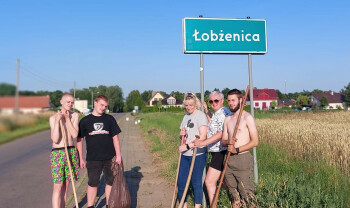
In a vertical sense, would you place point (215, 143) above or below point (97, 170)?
above

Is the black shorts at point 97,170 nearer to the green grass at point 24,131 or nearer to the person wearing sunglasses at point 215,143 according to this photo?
the person wearing sunglasses at point 215,143

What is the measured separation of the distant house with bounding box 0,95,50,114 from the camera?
837mm

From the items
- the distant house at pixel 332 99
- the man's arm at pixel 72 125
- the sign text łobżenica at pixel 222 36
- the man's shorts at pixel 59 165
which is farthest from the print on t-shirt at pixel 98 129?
the distant house at pixel 332 99

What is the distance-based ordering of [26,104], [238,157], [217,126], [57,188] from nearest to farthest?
[26,104], [238,157], [217,126], [57,188]

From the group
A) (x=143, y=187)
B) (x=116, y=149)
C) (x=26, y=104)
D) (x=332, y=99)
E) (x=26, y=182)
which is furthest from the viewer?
(x=332, y=99)

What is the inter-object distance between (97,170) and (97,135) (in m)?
0.51

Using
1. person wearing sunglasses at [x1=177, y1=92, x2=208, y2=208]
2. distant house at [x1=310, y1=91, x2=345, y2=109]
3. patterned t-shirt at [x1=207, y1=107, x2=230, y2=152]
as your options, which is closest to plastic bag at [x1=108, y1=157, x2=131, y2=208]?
person wearing sunglasses at [x1=177, y1=92, x2=208, y2=208]

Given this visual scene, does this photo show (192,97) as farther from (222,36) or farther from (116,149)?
(116,149)

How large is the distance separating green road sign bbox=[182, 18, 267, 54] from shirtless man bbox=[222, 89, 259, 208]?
1.22m

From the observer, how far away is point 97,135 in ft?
14.5

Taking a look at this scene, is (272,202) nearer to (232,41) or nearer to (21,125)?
(232,41)

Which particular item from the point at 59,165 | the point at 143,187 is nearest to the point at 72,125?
the point at 59,165

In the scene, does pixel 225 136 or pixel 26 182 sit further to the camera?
pixel 26 182

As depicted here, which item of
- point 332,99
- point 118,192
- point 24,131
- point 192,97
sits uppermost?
point 332,99
